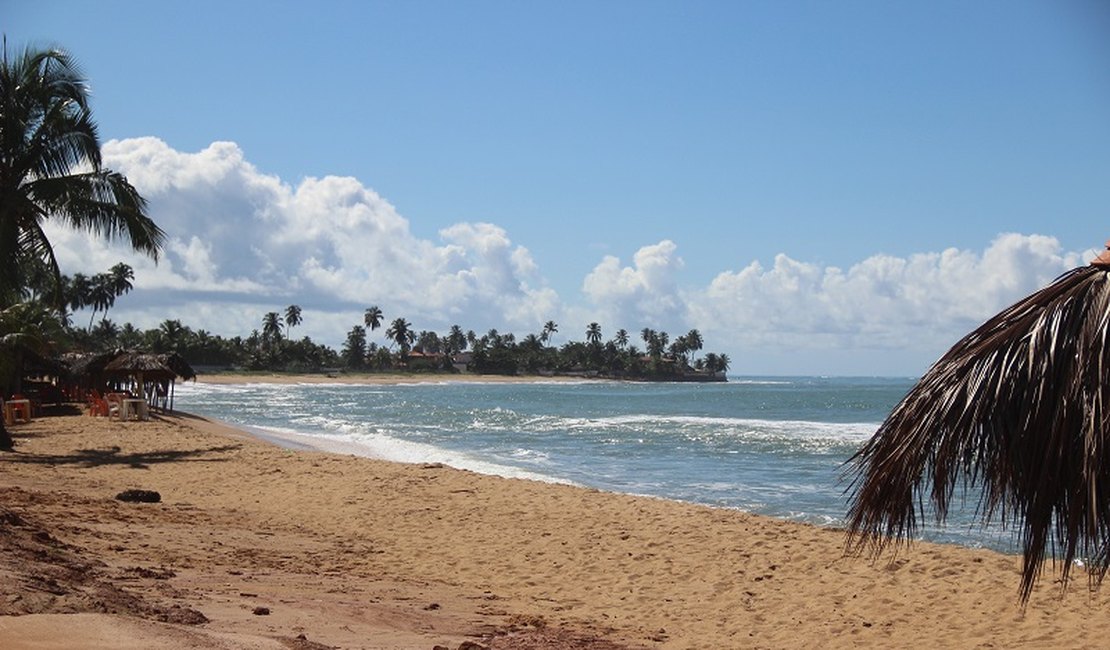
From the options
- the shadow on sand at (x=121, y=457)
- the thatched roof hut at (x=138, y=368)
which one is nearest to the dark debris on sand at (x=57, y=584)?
the shadow on sand at (x=121, y=457)

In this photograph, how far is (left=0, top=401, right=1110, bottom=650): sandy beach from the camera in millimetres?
5480

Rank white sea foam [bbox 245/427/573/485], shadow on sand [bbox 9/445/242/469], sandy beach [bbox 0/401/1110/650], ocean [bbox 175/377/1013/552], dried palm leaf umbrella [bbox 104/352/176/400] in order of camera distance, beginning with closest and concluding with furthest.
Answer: sandy beach [bbox 0/401/1110/650] → shadow on sand [bbox 9/445/242/469] → ocean [bbox 175/377/1013/552] → white sea foam [bbox 245/427/573/485] → dried palm leaf umbrella [bbox 104/352/176/400]

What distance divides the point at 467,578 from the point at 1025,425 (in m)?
6.34

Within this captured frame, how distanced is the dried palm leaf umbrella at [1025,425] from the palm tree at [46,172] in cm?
1674

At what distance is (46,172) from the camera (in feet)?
57.3

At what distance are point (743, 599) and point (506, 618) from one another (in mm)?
2300

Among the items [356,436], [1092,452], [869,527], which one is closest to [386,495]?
[869,527]

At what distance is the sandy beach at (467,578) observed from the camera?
18.0 feet

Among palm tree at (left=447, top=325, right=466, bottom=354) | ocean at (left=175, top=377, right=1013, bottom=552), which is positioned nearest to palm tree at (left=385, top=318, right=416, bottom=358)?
palm tree at (left=447, top=325, right=466, bottom=354)

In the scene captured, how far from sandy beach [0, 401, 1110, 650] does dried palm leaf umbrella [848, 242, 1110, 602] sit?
3139mm

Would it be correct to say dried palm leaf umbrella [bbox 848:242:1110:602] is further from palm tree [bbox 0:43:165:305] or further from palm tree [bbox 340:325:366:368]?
palm tree [bbox 340:325:366:368]

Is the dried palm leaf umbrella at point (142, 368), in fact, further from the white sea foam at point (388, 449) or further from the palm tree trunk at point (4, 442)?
the palm tree trunk at point (4, 442)

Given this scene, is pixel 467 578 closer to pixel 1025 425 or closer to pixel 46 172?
pixel 1025 425

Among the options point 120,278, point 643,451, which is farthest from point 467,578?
point 120,278
